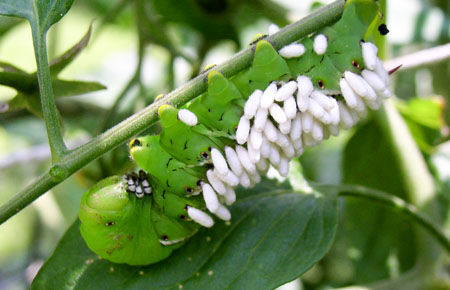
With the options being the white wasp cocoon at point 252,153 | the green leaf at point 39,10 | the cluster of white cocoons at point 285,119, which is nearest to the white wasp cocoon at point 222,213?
the cluster of white cocoons at point 285,119

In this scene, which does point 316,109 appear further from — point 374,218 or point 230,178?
point 374,218

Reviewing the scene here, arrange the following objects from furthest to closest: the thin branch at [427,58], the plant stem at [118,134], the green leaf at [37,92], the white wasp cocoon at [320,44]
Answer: the thin branch at [427,58], the green leaf at [37,92], the white wasp cocoon at [320,44], the plant stem at [118,134]

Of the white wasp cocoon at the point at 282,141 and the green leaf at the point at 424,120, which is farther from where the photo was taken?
the green leaf at the point at 424,120

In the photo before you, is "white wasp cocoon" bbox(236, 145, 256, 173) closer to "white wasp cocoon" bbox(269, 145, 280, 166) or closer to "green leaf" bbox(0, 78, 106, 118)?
"white wasp cocoon" bbox(269, 145, 280, 166)

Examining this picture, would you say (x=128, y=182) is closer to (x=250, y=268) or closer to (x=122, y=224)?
(x=122, y=224)

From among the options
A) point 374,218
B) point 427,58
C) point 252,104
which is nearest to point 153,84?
point 374,218

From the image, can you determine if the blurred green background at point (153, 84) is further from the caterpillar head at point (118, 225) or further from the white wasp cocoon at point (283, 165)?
the white wasp cocoon at point (283, 165)
